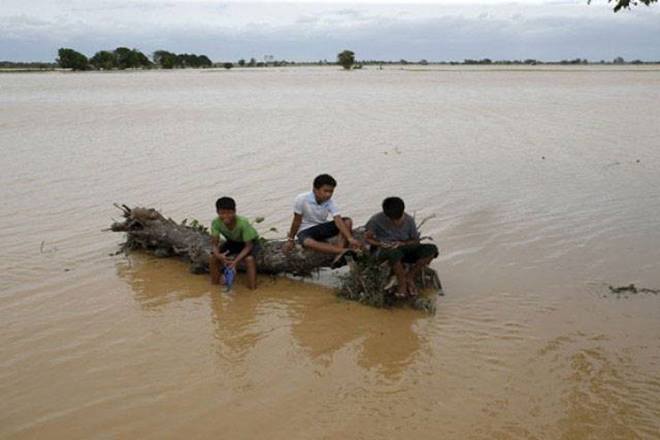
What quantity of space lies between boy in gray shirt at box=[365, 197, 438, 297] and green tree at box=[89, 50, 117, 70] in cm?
8802

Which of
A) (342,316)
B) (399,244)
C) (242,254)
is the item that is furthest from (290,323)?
(399,244)

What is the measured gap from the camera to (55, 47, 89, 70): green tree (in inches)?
3270

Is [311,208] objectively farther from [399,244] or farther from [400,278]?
[400,278]

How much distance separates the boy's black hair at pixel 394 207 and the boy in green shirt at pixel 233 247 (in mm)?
1552

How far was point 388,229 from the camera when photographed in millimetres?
6535

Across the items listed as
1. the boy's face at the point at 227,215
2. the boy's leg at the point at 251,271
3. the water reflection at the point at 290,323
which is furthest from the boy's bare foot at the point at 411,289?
the boy's face at the point at 227,215

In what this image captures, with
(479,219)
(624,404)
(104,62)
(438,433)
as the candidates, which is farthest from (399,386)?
(104,62)

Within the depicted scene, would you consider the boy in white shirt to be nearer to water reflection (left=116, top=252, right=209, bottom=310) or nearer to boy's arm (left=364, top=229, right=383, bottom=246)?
boy's arm (left=364, top=229, right=383, bottom=246)

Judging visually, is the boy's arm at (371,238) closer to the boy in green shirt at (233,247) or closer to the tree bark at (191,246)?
the tree bark at (191,246)

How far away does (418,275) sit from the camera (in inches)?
269

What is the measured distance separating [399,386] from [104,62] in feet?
298

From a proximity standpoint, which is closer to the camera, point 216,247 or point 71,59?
point 216,247

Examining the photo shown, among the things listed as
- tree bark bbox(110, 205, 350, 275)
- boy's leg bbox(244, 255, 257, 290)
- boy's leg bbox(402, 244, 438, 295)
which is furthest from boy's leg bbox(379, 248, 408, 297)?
boy's leg bbox(244, 255, 257, 290)

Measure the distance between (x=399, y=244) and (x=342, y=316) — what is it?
3.02ft
